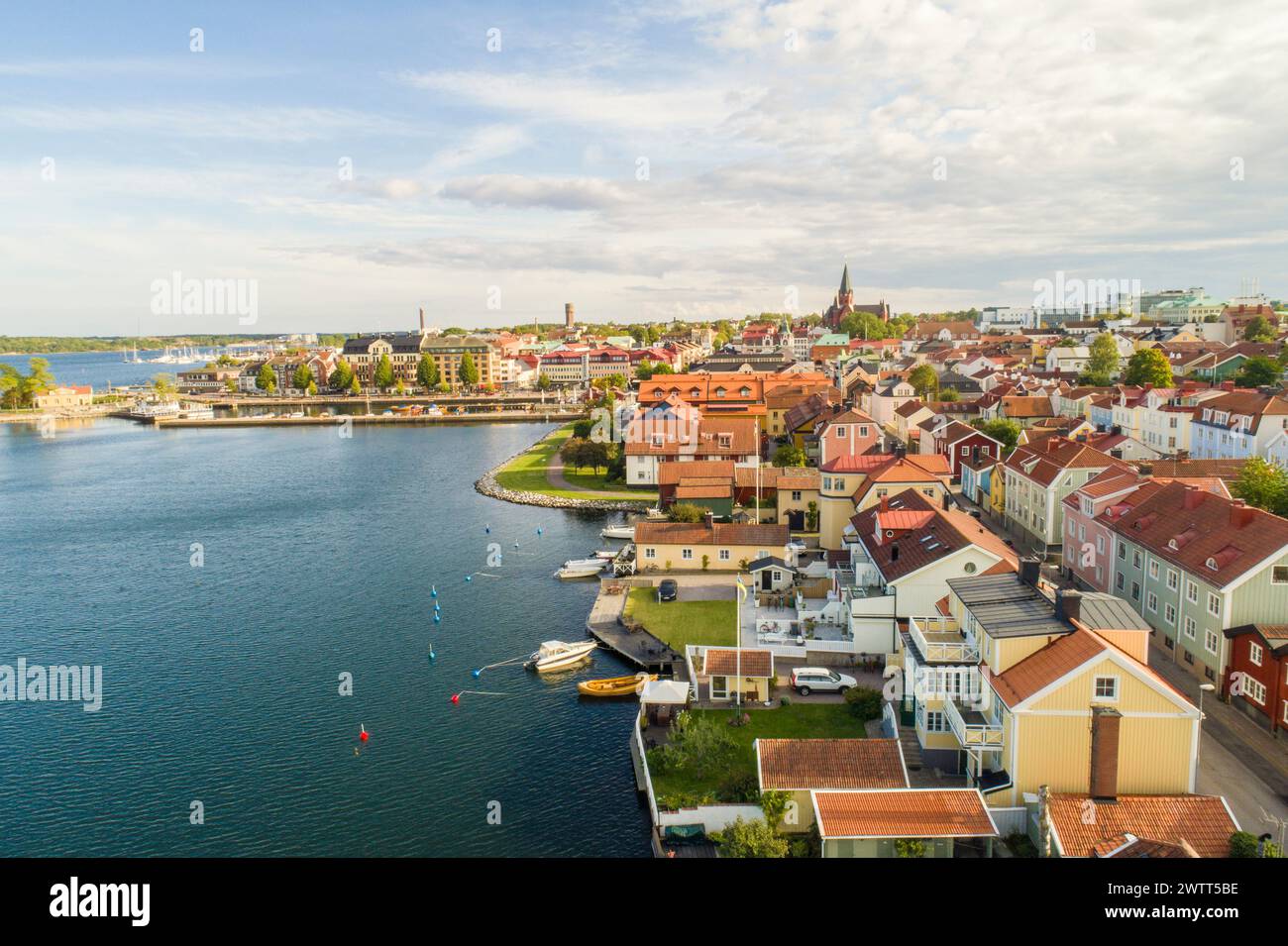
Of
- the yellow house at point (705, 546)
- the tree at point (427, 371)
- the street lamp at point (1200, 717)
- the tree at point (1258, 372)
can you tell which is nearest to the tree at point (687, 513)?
the yellow house at point (705, 546)

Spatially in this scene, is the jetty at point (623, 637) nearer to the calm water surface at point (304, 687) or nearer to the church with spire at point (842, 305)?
the calm water surface at point (304, 687)

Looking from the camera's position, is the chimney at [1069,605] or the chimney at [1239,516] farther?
the chimney at [1239,516]

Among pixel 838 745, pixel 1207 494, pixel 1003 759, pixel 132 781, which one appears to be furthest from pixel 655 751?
pixel 1207 494

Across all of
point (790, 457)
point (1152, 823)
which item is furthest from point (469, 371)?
point (1152, 823)

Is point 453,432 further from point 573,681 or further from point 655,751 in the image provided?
point 655,751

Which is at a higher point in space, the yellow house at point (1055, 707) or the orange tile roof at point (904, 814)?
the yellow house at point (1055, 707)

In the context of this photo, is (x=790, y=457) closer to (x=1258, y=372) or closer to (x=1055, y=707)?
(x=1258, y=372)
